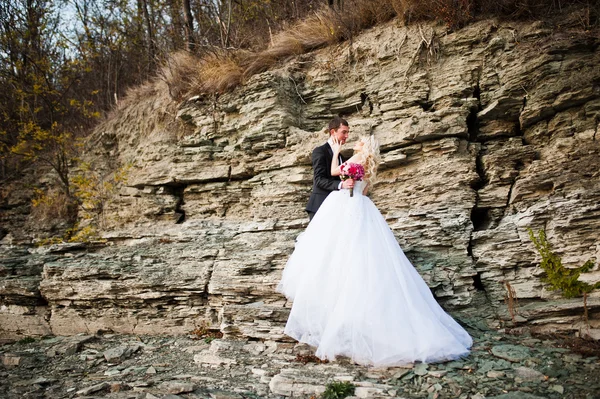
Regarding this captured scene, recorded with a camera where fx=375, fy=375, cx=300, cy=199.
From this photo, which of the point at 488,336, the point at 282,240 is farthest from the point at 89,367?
the point at 488,336

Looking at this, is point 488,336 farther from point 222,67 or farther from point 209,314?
point 222,67

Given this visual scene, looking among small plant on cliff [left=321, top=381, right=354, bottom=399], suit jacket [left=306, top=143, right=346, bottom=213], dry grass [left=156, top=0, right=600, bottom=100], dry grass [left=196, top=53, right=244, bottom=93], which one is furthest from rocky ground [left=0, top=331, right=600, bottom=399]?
dry grass [left=196, top=53, right=244, bottom=93]

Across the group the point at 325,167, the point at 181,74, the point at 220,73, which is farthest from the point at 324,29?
the point at 325,167

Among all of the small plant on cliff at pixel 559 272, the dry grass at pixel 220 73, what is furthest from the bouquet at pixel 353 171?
the dry grass at pixel 220 73

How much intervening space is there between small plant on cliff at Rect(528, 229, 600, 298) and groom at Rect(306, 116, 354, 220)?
327 cm

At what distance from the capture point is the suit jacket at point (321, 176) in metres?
6.36

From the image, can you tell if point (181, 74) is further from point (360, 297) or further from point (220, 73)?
point (360, 297)

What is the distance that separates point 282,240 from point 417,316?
3.54 m

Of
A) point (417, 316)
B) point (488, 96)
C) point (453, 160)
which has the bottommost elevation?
point (417, 316)

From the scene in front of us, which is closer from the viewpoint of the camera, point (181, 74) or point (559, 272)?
point (559, 272)

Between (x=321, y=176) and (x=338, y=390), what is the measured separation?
3346 millimetres

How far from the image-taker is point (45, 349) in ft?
23.5

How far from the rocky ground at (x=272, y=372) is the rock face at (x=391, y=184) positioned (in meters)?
0.59

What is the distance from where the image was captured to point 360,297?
4875 millimetres
